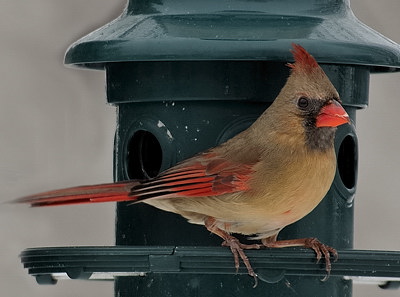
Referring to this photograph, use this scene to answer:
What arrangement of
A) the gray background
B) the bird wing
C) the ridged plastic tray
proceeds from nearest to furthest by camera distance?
1. the ridged plastic tray
2. the bird wing
3. the gray background

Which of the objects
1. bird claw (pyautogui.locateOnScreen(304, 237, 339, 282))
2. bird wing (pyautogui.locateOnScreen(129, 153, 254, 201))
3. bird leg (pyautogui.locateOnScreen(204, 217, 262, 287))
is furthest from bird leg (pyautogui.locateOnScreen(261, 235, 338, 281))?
bird wing (pyautogui.locateOnScreen(129, 153, 254, 201))

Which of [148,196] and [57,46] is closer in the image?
[148,196]

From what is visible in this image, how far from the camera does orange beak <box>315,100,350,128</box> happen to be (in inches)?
209

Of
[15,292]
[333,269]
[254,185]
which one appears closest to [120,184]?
[254,185]

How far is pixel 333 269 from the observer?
5125 mm

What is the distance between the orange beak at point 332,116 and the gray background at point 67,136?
290cm

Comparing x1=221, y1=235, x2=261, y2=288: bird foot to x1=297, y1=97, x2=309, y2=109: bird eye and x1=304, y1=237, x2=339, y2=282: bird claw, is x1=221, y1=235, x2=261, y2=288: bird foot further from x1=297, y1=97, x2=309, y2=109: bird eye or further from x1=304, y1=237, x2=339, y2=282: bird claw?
x1=297, y1=97, x2=309, y2=109: bird eye

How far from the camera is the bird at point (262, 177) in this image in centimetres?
540

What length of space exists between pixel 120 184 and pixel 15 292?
9.23 ft

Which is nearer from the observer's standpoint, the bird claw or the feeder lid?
the bird claw

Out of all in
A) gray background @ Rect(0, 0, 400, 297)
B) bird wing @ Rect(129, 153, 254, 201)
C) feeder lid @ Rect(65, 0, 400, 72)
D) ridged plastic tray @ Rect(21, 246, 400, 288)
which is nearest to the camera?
ridged plastic tray @ Rect(21, 246, 400, 288)

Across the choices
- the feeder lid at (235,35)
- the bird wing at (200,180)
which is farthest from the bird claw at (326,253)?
the feeder lid at (235,35)

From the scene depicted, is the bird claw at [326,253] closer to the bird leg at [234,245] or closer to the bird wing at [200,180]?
the bird leg at [234,245]

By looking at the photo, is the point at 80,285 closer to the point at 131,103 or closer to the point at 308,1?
the point at 131,103
